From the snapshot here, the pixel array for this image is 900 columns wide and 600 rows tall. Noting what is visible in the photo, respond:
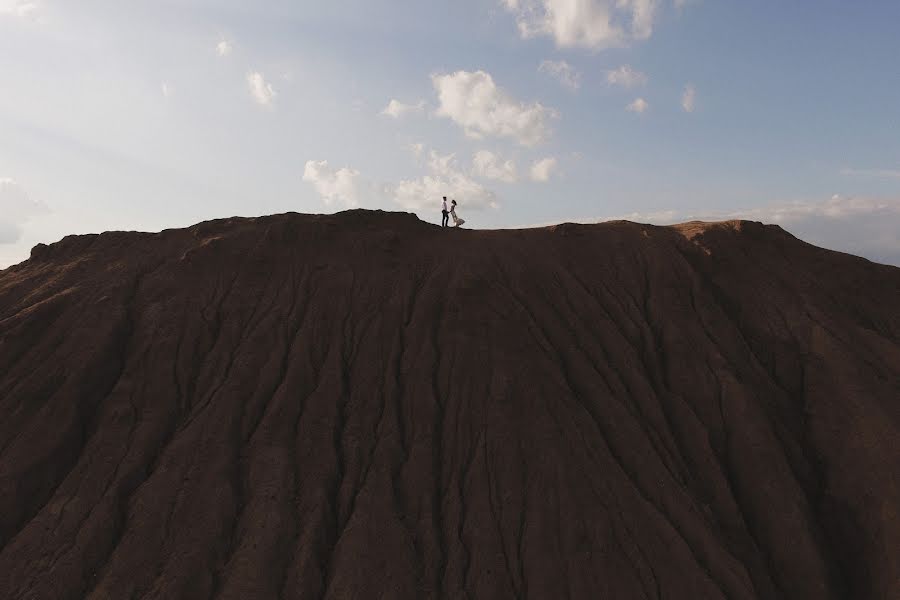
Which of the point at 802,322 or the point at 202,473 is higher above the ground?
the point at 802,322

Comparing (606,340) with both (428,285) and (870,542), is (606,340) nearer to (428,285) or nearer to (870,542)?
(428,285)

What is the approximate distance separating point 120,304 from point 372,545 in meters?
15.3

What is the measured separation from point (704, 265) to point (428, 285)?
13848mm

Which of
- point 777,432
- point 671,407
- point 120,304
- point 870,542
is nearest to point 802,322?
point 777,432

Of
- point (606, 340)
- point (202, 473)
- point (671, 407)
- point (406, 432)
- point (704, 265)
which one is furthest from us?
point (704, 265)

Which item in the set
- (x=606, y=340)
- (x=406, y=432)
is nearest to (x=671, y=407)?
(x=606, y=340)

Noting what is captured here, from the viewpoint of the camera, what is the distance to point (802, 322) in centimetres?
2544

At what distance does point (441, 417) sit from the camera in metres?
21.4

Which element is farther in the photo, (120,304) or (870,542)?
(120,304)

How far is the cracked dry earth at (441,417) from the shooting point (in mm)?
17281

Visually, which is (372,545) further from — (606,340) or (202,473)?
(606,340)

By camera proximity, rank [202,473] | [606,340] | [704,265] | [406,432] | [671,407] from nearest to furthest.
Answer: [202,473] → [406,432] → [671,407] → [606,340] → [704,265]

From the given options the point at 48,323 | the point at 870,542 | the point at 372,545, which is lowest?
the point at 870,542

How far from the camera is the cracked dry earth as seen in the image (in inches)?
680
